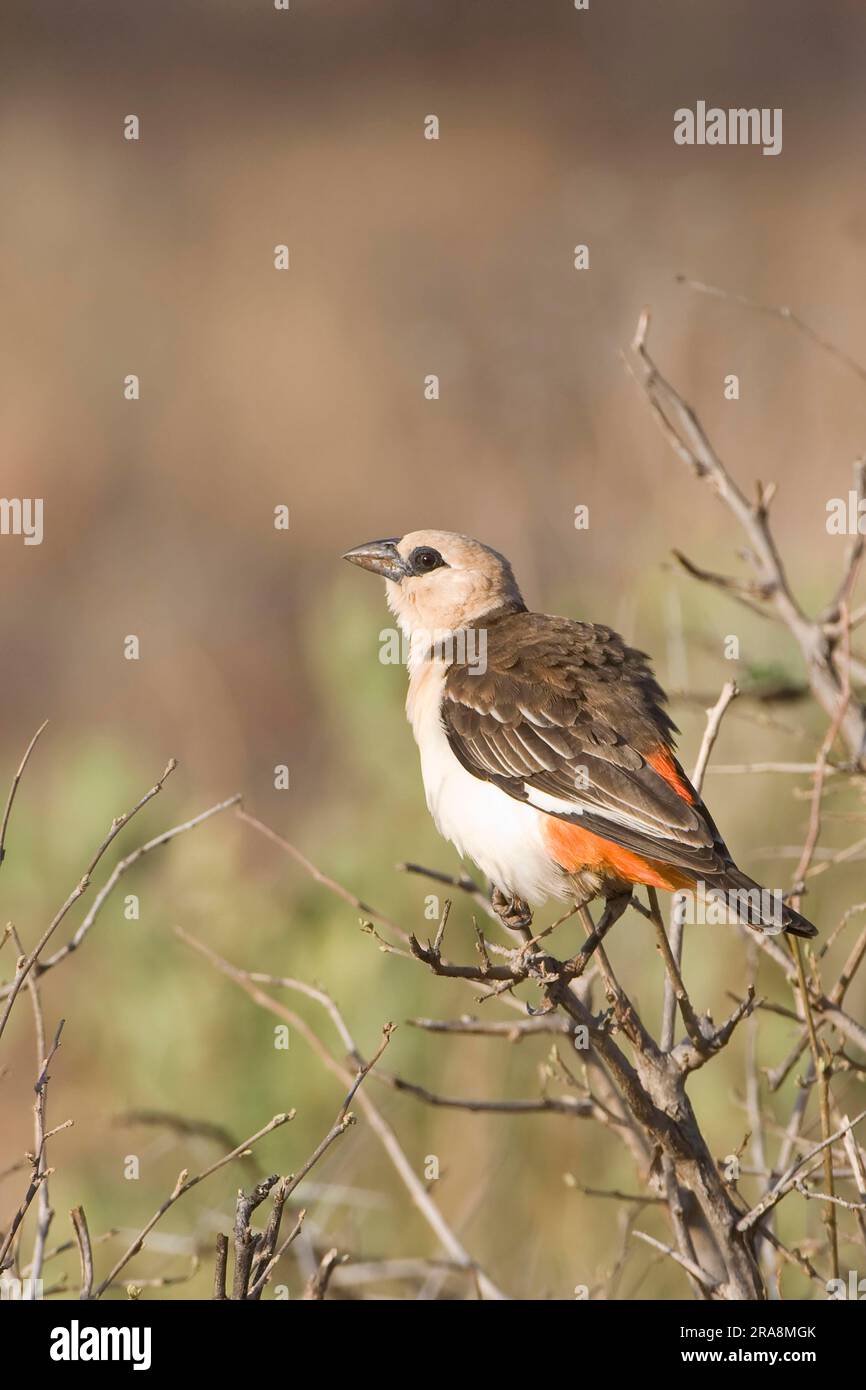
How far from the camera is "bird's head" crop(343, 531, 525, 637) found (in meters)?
5.19

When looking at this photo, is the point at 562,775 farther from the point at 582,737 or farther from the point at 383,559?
the point at 383,559

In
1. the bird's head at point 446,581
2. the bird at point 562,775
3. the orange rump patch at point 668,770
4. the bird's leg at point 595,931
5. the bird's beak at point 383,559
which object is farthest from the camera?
the bird's beak at point 383,559

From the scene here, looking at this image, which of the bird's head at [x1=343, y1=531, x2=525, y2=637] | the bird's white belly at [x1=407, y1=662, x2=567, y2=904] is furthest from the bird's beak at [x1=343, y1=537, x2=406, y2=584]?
the bird's white belly at [x1=407, y1=662, x2=567, y2=904]

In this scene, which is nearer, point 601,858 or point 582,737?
point 601,858

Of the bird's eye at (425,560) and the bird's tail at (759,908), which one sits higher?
the bird's eye at (425,560)

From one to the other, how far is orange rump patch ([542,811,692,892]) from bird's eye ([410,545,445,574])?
4.45ft

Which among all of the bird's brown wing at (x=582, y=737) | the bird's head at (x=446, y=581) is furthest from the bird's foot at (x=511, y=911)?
the bird's head at (x=446, y=581)

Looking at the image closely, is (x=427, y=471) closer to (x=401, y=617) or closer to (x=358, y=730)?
(x=358, y=730)

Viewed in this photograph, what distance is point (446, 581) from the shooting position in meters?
5.21

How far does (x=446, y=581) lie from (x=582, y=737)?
3.71ft

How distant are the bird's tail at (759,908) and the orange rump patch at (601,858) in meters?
0.16

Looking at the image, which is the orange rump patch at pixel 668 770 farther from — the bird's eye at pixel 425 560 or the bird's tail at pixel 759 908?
the bird's eye at pixel 425 560

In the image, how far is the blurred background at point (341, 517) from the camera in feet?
18.9

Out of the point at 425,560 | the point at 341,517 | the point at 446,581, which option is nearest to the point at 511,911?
the point at 446,581
